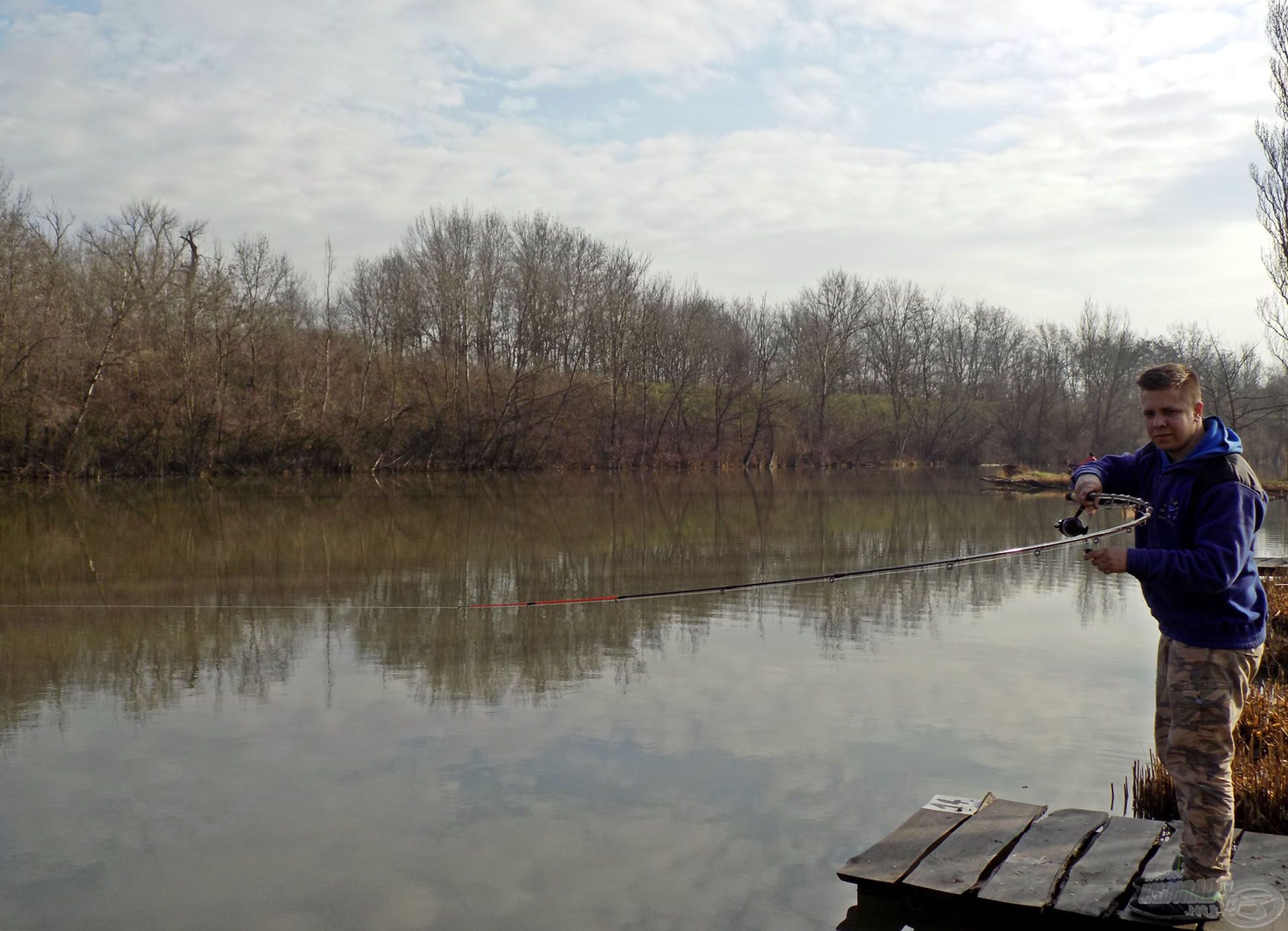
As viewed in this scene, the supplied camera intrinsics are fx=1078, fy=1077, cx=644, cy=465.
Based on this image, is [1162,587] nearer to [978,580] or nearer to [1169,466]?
[1169,466]

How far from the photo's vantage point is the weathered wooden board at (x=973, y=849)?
414 cm

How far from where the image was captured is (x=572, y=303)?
51.3m

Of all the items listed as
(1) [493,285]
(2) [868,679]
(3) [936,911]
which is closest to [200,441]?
(1) [493,285]

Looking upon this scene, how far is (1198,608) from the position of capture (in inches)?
145

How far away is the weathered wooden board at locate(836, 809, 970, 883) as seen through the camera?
14.0 feet

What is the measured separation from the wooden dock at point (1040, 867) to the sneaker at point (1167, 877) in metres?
0.05

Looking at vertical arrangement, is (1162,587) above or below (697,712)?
above

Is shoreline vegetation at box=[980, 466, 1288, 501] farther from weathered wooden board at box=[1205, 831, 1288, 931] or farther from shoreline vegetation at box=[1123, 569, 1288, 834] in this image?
weathered wooden board at box=[1205, 831, 1288, 931]

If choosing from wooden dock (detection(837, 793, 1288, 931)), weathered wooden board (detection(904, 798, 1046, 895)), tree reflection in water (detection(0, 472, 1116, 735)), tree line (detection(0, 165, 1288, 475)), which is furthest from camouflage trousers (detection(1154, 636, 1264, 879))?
tree line (detection(0, 165, 1288, 475))

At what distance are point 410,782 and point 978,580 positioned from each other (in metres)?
9.26

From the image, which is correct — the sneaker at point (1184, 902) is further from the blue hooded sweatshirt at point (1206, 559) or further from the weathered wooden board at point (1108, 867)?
the blue hooded sweatshirt at point (1206, 559)

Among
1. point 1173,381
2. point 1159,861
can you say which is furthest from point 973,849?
point 1173,381

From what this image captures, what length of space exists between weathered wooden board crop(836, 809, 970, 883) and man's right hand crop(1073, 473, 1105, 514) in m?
1.58

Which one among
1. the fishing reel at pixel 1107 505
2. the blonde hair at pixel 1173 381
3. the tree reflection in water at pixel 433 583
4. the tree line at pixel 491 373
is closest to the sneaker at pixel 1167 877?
the fishing reel at pixel 1107 505
